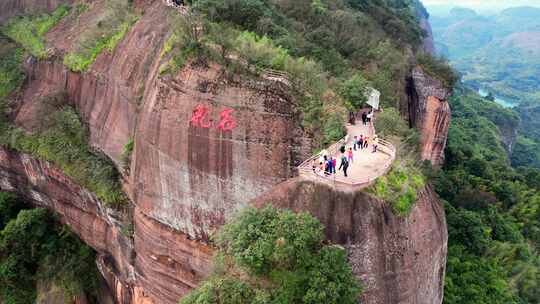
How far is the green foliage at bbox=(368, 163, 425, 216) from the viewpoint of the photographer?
34.1 ft

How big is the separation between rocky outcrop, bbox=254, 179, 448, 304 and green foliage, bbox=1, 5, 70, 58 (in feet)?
65.9

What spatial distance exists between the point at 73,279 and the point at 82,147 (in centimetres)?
650

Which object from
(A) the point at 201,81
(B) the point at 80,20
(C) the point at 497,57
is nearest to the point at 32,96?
(B) the point at 80,20

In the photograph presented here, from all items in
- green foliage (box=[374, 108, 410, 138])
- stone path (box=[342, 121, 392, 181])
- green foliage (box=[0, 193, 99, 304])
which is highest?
green foliage (box=[374, 108, 410, 138])

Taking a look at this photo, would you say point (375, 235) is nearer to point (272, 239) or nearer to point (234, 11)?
point (272, 239)

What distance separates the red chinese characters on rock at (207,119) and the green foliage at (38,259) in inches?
453

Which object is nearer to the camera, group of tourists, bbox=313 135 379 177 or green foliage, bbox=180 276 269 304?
green foliage, bbox=180 276 269 304

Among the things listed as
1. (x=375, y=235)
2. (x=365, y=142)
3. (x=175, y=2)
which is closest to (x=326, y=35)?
(x=175, y=2)

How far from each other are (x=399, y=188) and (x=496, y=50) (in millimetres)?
149341

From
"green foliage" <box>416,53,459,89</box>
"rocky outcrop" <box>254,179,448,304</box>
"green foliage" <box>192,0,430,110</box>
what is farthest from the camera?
"green foliage" <box>416,53,459,89</box>

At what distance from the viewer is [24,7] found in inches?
1099

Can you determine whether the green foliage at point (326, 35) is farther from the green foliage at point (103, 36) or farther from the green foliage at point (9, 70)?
the green foliage at point (9, 70)

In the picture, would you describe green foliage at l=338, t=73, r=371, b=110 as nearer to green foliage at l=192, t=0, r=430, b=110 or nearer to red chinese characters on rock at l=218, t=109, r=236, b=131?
green foliage at l=192, t=0, r=430, b=110

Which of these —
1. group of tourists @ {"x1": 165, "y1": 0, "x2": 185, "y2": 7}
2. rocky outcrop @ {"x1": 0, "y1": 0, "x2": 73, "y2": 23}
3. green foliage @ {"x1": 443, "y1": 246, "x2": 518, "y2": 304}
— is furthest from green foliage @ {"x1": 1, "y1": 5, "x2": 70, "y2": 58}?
green foliage @ {"x1": 443, "y1": 246, "x2": 518, "y2": 304}
